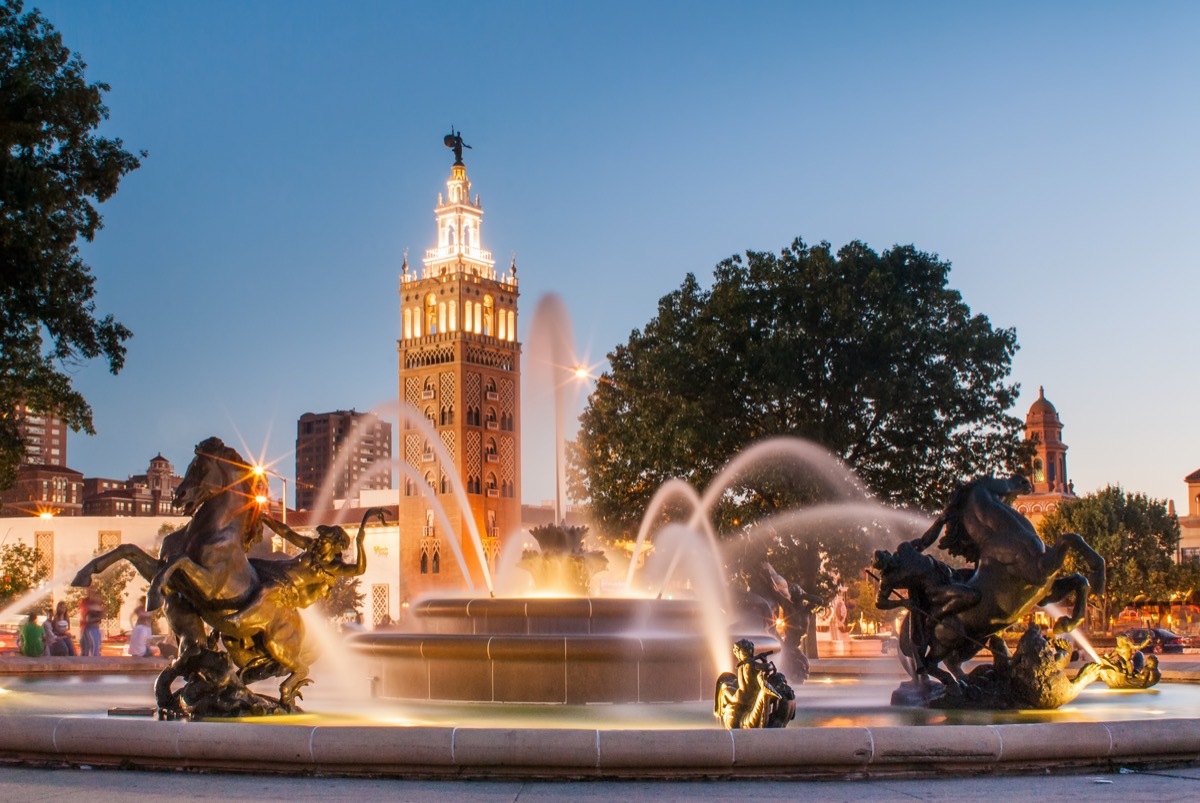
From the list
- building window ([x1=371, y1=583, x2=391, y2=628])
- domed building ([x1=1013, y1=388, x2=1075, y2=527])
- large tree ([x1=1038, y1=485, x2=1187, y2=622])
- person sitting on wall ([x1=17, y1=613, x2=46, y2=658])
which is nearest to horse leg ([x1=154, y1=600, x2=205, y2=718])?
person sitting on wall ([x1=17, y1=613, x2=46, y2=658])

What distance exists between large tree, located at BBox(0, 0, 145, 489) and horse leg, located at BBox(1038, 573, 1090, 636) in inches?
601

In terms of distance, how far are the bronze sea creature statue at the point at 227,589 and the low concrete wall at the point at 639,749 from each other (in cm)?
159

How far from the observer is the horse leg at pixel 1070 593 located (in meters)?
11.9

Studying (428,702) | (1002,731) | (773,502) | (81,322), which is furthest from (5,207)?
(773,502)

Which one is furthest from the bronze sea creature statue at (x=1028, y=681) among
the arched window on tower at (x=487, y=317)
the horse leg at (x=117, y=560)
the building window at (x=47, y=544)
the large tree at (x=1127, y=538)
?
the arched window on tower at (x=487, y=317)

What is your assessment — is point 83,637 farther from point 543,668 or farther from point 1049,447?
point 1049,447

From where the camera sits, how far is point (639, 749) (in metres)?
8.54

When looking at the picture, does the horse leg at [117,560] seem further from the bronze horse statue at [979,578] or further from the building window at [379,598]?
the building window at [379,598]

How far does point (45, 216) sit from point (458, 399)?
93.5 metres

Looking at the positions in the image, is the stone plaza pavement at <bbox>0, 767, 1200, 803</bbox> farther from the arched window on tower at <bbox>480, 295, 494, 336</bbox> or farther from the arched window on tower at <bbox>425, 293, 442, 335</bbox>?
the arched window on tower at <bbox>480, 295, 494, 336</bbox>

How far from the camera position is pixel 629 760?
856 centimetres

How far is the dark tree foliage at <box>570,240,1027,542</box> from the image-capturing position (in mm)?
33938

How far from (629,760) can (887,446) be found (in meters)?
26.7

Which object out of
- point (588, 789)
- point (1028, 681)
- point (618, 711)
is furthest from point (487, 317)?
point (588, 789)
